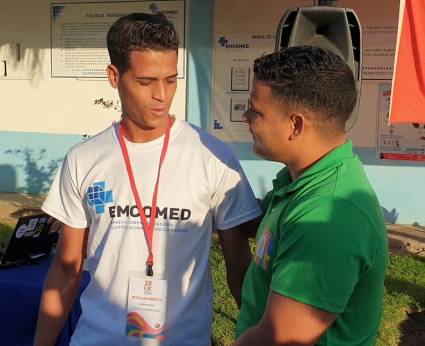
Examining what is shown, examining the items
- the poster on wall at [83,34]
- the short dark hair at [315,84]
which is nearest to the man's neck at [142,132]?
the short dark hair at [315,84]

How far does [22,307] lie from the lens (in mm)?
2699

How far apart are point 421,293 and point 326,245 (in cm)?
369

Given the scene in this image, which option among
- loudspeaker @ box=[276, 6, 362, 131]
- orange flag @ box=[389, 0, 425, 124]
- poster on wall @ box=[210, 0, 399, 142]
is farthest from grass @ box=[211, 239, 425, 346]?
loudspeaker @ box=[276, 6, 362, 131]

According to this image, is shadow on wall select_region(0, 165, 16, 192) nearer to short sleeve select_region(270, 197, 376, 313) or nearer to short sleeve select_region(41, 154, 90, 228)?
short sleeve select_region(41, 154, 90, 228)

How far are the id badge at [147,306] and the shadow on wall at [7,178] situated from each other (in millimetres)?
6225

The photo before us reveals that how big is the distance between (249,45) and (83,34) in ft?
6.93

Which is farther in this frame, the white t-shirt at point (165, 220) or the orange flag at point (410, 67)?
the orange flag at point (410, 67)

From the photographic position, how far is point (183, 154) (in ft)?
5.76

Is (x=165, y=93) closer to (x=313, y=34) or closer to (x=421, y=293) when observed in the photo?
(x=313, y=34)

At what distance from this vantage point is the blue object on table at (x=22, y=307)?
2674 millimetres

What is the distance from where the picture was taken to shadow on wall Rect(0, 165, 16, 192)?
7457mm

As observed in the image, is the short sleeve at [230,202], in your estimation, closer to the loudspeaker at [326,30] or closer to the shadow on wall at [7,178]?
the loudspeaker at [326,30]

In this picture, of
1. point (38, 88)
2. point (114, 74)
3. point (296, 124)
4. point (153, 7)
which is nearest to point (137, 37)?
point (114, 74)

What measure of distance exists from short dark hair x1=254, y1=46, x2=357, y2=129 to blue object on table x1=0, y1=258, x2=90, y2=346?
171cm
